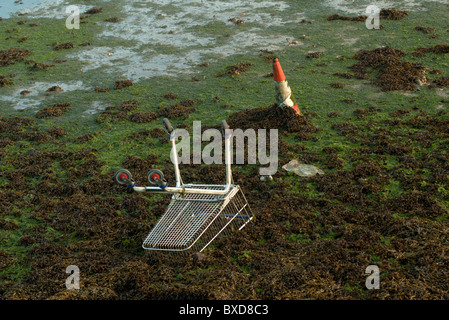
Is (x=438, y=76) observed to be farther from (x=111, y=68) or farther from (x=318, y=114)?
(x=111, y=68)

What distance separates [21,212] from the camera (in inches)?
300

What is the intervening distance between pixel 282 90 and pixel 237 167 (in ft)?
6.65

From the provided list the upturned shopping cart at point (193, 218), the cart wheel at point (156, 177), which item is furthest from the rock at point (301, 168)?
the cart wheel at point (156, 177)

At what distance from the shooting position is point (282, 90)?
9.48 m

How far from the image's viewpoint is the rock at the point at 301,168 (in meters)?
8.07

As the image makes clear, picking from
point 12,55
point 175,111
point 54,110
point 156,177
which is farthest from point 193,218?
point 12,55

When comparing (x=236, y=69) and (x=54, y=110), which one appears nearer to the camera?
(x=54, y=110)

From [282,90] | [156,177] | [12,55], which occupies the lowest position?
[12,55]

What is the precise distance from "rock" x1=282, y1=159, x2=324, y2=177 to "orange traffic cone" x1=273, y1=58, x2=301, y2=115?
1.69 m

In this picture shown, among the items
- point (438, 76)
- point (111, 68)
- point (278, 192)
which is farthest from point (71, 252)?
point (438, 76)

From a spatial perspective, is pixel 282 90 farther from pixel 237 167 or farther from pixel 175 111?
pixel 175 111

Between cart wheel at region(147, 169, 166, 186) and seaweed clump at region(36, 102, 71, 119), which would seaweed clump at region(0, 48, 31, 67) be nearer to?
seaweed clump at region(36, 102, 71, 119)

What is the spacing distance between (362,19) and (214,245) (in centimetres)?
1101

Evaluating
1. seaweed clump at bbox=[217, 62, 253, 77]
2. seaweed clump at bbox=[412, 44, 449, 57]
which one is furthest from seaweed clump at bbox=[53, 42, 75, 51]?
seaweed clump at bbox=[412, 44, 449, 57]
